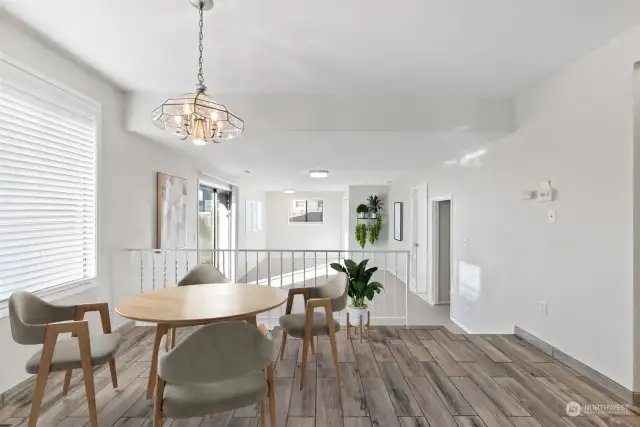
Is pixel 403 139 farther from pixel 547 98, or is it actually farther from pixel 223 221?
pixel 223 221

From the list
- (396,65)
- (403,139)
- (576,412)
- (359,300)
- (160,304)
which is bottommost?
(576,412)

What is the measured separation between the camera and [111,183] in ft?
11.5

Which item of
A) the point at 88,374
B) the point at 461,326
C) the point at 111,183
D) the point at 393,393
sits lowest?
the point at 461,326

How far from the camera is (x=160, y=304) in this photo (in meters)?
2.22

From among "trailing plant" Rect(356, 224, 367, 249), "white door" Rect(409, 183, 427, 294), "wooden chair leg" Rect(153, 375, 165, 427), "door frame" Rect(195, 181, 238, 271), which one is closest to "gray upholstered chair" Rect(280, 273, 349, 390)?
"wooden chair leg" Rect(153, 375, 165, 427)

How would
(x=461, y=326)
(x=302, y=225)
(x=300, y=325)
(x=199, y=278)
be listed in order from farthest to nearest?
(x=302, y=225), (x=461, y=326), (x=199, y=278), (x=300, y=325)

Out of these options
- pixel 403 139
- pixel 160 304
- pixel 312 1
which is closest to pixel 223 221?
pixel 403 139

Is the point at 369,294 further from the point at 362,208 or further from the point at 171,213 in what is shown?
the point at 362,208

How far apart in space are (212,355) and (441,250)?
558 centimetres

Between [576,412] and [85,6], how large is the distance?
392 cm

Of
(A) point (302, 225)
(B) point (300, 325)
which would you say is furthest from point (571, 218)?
(A) point (302, 225)

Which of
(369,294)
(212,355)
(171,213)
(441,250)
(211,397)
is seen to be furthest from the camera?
(441,250)

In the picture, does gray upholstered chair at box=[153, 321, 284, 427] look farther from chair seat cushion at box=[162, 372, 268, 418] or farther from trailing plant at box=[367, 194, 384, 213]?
trailing plant at box=[367, 194, 384, 213]

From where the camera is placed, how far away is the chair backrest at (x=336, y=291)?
9.32 ft
